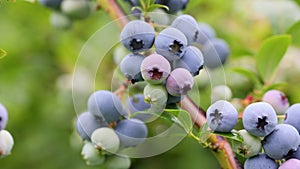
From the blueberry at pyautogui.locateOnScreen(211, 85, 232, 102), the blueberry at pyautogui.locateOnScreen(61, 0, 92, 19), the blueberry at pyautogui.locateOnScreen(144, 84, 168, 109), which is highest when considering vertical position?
the blueberry at pyautogui.locateOnScreen(61, 0, 92, 19)

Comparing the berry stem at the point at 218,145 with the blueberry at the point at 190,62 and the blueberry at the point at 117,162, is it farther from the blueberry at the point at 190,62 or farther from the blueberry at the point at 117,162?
the blueberry at the point at 117,162

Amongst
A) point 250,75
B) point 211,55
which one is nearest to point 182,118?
point 211,55

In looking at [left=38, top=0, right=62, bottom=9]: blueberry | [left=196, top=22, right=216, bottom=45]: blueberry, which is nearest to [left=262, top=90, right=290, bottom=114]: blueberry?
[left=196, top=22, right=216, bottom=45]: blueberry

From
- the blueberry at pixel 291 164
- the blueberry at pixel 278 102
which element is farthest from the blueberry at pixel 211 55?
the blueberry at pixel 291 164

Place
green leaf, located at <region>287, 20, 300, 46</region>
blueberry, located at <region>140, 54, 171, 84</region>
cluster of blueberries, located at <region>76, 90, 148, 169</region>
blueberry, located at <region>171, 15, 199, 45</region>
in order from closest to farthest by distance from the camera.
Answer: blueberry, located at <region>140, 54, 171, 84</region> < blueberry, located at <region>171, 15, 199, 45</region> < cluster of blueberries, located at <region>76, 90, 148, 169</region> < green leaf, located at <region>287, 20, 300, 46</region>

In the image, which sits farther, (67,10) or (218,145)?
(67,10)

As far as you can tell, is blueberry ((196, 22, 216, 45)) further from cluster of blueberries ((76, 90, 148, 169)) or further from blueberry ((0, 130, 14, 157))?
blueberry ((0, 130, 14, 157))

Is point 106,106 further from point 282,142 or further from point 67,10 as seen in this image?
point 67,10
